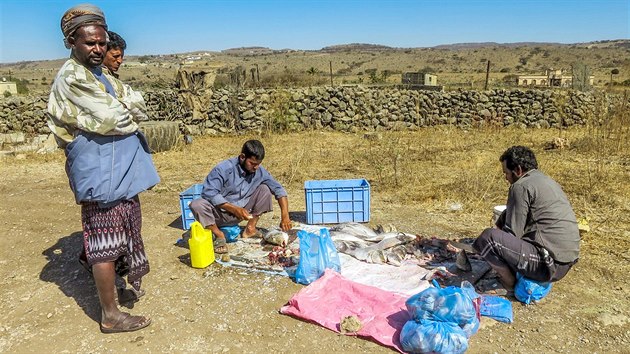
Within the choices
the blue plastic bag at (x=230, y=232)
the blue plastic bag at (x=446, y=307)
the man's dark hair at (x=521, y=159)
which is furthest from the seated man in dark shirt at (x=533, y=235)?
the blue plastic bag at (x=230, y=232)

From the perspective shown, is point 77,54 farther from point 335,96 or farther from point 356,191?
point 335,96

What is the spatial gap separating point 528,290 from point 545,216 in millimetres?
522

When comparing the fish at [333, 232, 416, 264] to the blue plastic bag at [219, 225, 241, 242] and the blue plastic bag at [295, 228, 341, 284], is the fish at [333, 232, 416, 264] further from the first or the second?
the blue plastic bag at [219, 225, 241, 242]

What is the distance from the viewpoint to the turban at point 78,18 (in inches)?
99.9

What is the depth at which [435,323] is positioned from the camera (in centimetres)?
263

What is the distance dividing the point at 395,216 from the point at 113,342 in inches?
127

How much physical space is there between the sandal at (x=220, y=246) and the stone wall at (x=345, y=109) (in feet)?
24.3

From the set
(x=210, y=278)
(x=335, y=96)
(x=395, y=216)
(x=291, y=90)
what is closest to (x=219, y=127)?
(x=291, y=90)

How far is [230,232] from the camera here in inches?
173

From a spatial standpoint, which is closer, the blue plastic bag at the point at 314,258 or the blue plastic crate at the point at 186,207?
the blue plastic bag at the point at 314,258

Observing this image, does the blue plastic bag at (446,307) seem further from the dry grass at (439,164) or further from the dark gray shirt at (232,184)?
the dry grass at (439,164)

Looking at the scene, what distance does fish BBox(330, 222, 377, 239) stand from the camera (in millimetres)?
4344

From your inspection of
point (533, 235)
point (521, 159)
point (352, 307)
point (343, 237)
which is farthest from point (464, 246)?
point (352, 307)

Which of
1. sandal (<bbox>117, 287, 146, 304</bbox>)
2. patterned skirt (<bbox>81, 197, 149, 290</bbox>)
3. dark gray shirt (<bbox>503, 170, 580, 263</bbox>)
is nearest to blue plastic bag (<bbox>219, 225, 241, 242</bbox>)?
sandal (<bbox>117, 287, 146, 304</bbox>)
